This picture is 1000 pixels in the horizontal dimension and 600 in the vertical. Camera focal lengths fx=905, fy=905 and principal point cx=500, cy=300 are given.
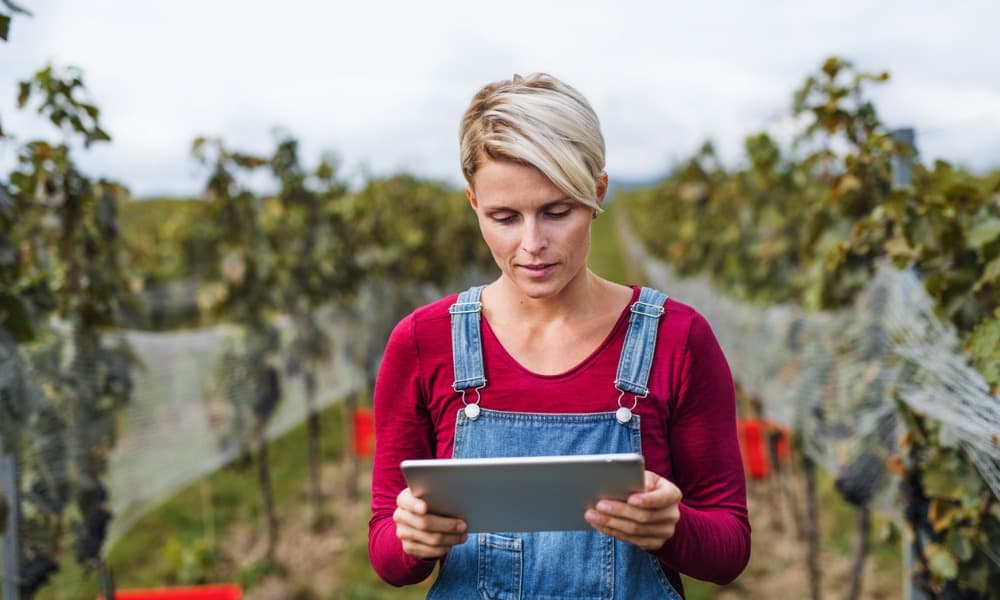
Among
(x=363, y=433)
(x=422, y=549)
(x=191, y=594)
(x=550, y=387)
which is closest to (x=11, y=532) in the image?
(x=191, y=594)

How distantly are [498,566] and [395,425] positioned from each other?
268mm

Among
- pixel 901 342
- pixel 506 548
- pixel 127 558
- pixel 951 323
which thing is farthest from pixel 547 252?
pixel 127 558

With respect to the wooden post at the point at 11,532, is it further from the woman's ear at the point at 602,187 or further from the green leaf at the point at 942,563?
the green leaf at the point at 942,563

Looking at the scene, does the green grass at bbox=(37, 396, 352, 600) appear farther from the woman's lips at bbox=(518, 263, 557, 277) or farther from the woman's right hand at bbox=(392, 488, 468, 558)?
the woman's lips at bbox=(518, 263, 557, 277)

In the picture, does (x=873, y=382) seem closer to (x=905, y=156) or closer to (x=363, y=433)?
(x=905, y=156)

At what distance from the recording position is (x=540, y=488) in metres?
1.17

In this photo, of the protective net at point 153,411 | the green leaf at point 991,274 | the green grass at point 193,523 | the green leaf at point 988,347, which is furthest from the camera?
the green grass at point 193,523

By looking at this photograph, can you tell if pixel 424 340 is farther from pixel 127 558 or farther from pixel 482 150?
pixel 127 558

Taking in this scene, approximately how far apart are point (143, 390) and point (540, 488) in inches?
121

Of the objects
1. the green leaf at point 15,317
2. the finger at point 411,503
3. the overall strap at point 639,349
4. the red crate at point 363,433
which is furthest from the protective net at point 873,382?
the red crate at point 363,433

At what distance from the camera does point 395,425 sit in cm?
142

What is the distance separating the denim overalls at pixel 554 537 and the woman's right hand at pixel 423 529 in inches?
5.4

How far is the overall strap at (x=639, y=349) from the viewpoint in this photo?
1.34 m

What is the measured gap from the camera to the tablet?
1.12m
